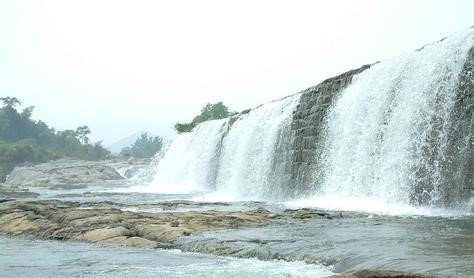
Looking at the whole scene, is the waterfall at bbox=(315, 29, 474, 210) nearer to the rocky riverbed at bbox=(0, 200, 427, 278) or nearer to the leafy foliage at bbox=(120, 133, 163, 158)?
the rocky riverbed at bbox=(0, 200, 427, 278)

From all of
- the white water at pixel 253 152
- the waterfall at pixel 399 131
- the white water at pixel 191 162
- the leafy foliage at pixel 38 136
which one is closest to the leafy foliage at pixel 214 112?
the leafy foliage at pixel 38 136

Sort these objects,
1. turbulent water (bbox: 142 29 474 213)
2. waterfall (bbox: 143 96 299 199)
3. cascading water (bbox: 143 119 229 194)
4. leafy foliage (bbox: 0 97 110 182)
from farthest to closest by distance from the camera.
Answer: leafy foliage (bbox: 0 97 110 182), cascading water (bbox: 143 119 229 194), waterfall (bbox: 143 96 299 199), turbulent water (bbox: 142 29 474 213)

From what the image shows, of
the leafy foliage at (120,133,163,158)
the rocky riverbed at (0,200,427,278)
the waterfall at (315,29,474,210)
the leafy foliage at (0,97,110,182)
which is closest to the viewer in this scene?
the rocky riverbed at (0,200,427,278)

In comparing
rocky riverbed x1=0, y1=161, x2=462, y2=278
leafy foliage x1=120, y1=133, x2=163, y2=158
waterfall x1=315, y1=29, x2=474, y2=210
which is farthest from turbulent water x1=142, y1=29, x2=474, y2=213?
leafy foliage x1=120, y1=133, x2=163, y2=158

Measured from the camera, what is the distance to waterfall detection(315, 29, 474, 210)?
46.0 feet

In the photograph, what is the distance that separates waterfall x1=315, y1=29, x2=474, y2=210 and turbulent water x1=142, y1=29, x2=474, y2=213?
3cm

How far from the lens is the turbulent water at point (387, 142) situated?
1384 cm

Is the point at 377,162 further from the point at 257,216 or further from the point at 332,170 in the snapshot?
the point at 257,216

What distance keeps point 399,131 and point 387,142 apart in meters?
0.59

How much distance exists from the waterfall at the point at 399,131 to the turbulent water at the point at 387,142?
0.09ft

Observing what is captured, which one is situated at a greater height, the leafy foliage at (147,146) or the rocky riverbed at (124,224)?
the leafy foliage at (147,146)

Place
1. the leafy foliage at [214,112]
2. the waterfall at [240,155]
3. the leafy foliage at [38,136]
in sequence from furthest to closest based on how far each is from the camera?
the leafy foliage at [38,136]
the leafy foliage at [214,112]
the waterfall at [240,155]

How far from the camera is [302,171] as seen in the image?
856 inches

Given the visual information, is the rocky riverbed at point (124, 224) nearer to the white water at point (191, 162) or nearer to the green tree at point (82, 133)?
the white water at point (191, 162)
